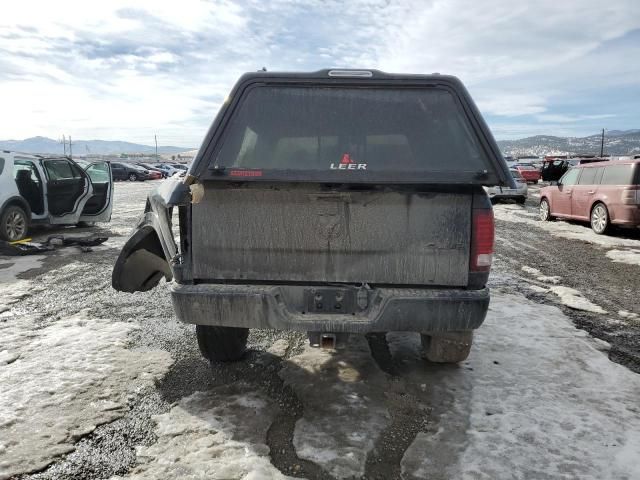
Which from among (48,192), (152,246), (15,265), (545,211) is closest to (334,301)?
(152,246)

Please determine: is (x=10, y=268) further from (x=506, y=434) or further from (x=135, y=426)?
(x=506, y=434)

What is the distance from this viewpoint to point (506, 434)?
112 inches

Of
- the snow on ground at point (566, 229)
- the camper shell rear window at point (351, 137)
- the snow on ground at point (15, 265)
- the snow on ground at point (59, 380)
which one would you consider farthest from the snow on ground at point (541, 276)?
the snow on ground at point (15, 265)

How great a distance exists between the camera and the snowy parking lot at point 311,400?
2553mm

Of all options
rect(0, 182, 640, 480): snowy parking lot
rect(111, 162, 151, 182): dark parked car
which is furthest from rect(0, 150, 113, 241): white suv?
rect(111, 162, 151, 182): dark parked car

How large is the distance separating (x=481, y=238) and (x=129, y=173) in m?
39.8

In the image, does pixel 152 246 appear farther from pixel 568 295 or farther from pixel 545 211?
pixel 545 211

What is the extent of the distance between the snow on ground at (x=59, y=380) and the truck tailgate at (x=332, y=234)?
127 centimetres

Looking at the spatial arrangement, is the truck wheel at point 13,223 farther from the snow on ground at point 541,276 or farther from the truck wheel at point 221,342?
the snow on ground at point 541,276

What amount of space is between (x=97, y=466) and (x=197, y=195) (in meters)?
1.62

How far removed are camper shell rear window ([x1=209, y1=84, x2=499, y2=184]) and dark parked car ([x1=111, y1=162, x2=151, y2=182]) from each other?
1525 inches

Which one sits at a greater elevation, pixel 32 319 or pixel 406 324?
pixel 406 324

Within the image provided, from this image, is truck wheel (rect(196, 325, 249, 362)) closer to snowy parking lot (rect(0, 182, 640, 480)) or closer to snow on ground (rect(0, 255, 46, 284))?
snowy parking lot (rect(0, 182, 640, 480))

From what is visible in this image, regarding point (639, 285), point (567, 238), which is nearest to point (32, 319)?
point (639, 285)
